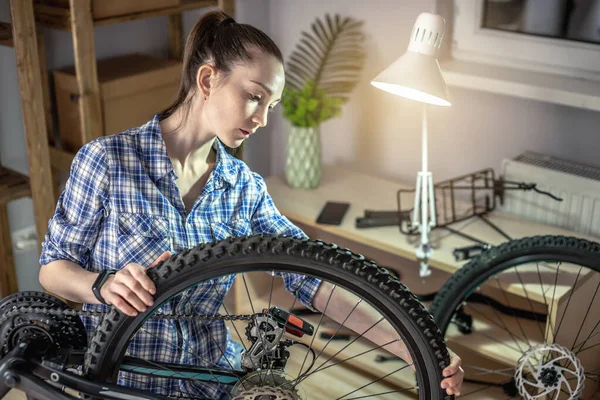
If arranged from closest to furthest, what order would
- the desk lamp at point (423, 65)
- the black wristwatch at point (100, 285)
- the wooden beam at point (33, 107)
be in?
the black wristwatch at point (100, 285)
the desk lamp at point (423, 65)
the wooden beam at point (33, 107)

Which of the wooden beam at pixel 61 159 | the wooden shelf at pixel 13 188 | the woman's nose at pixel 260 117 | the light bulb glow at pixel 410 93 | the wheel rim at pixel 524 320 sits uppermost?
the woman's nose at pixel 260 117

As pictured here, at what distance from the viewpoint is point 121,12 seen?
2.14 m

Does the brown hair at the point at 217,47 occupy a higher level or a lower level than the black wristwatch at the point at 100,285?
higher

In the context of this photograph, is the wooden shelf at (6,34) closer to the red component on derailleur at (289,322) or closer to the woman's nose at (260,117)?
the woman's nose at (260,117)

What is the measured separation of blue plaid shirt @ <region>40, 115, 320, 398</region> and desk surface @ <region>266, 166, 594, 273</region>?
0.78 metres

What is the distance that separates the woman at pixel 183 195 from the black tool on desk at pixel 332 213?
827 mm

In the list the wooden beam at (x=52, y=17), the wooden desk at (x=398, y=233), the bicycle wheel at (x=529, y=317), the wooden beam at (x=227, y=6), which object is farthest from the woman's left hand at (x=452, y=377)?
the wooden beam at (x=227, y=6)

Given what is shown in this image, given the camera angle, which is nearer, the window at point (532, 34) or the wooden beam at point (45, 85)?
the window at point (532, 34)

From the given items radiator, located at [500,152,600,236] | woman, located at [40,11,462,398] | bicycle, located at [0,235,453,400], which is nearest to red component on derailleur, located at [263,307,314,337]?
bicycle, located at [0,235,453,400]

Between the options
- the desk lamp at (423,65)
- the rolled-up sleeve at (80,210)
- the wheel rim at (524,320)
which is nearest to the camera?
the rolled-up sleeve at (80,210)

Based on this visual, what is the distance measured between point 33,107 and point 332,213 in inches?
33.8

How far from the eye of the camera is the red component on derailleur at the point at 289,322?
38.9 inches

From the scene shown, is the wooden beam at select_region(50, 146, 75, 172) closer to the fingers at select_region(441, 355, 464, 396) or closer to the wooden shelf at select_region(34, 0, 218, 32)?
the wooden shelf at select_region(34, 0, 218, 32)

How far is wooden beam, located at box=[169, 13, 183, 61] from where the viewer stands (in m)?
2.60
